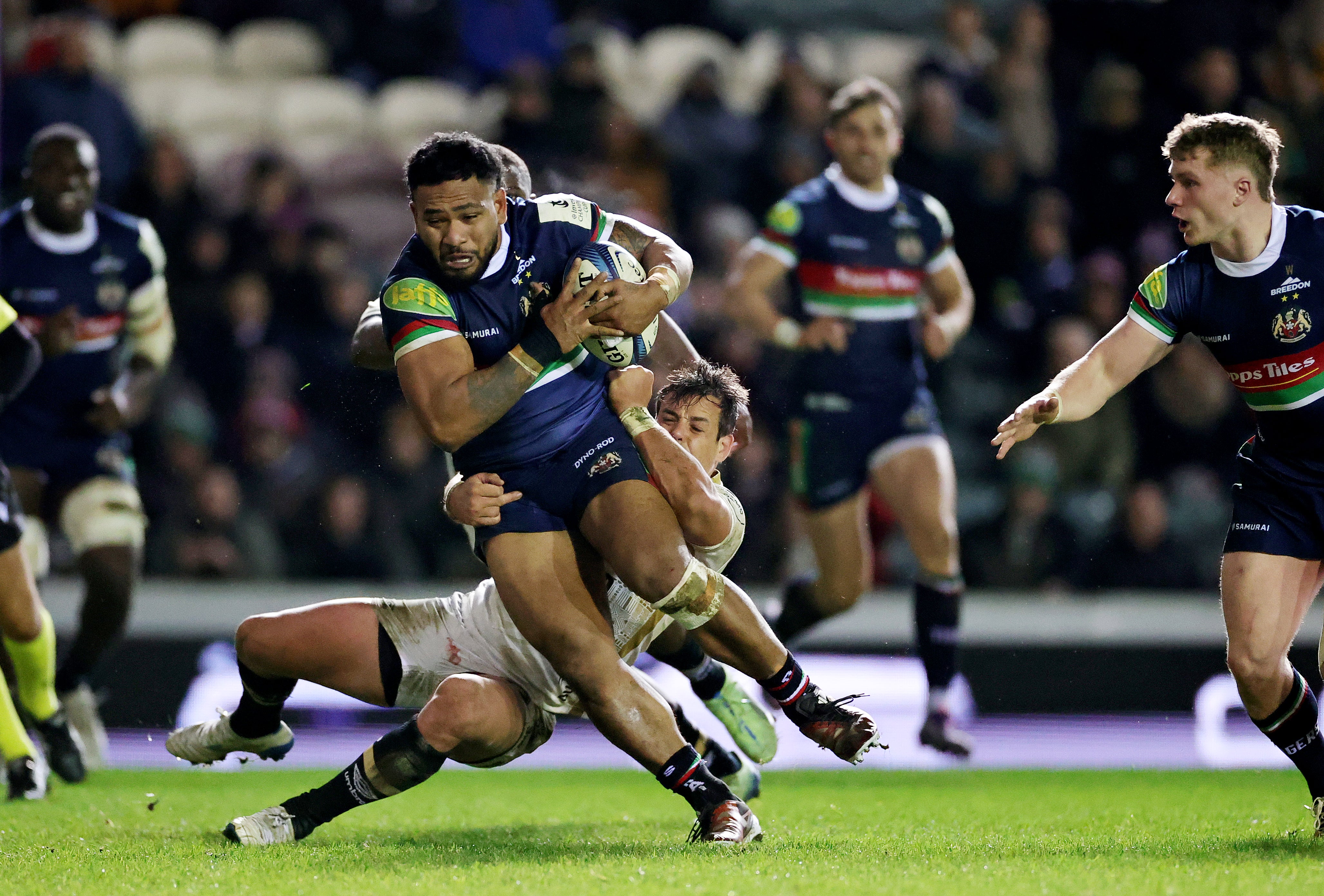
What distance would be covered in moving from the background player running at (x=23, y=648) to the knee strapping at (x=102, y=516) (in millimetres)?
647

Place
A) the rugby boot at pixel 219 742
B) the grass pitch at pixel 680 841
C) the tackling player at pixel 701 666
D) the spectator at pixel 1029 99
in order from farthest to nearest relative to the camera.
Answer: the spectator at pixel 1029 99 < the tackling player at pixel 701 666 < the rugby boot at pixel 219 742 < the grass pitch at pixel 680 841

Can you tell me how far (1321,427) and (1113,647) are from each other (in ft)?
12.3

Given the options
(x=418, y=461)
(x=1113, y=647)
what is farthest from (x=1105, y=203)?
(x=418, y=461)

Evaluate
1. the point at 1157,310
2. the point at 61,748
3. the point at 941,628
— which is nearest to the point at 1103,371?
the point at 1157,310

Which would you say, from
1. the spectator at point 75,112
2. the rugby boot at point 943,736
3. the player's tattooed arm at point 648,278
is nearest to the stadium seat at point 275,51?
the spectator at point 75,112

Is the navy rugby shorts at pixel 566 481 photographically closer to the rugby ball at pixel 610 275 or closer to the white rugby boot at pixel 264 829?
the rugby ball at pixel 610 275

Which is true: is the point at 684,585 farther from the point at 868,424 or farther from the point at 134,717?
the point at 134,717

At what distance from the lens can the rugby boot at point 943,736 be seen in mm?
7195

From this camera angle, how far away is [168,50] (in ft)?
39.7

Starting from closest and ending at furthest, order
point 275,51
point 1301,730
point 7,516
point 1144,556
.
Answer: point 1301,730 < point 7,516 < point 1144,556 < point 275,51

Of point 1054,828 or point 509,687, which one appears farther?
point 1054,828

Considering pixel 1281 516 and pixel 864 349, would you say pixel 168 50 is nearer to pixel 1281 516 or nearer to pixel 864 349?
pixel 864 349

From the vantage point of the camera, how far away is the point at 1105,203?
10.7 meters

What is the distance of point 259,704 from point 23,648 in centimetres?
199
